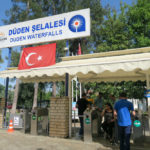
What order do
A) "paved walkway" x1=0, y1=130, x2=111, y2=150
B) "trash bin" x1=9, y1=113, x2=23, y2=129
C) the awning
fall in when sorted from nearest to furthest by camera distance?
the awning → "paved walkway" x1=0, y1=130, x2=111, y2=150 → "trash bin" x1=9, y1=113, x2=23, y2=129

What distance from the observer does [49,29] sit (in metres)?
9.82

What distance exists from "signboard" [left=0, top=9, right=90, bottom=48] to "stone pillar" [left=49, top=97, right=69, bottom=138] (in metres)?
3.75

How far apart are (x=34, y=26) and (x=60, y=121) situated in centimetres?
602

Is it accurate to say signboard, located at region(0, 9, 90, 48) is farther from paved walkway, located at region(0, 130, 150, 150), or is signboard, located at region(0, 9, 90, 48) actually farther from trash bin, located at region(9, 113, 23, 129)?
paved walkway, located at region(0, 130, 150, 150)

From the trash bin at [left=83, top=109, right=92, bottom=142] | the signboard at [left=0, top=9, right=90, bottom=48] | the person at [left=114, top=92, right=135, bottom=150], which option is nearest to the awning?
the person at [left=114, top=92, right=135, bottom=150]

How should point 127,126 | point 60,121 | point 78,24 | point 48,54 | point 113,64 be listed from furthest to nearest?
1. point 78,24
2. point 48,54
3. point 60,121
4. point 113,64
5. point 127,126

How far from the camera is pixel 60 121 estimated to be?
7074mm

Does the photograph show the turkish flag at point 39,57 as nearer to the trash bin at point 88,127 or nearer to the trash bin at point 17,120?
the trash bin at point 17,120

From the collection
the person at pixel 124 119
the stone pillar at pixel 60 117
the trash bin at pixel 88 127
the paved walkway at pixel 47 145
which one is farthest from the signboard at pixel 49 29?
the paved walkway at pixel 47 145

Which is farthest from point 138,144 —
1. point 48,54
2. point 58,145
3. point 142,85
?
point 142,85

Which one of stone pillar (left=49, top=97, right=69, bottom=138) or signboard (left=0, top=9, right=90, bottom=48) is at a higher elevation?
signboard (left=0, top=9, right=90, bottom=48)

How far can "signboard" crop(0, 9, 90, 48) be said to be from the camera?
917 centimetres

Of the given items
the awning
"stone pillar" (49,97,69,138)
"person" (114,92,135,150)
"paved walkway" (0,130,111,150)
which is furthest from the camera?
"stone pillar" (49,97,69,138)

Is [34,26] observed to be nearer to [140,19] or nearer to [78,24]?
[78,24]
